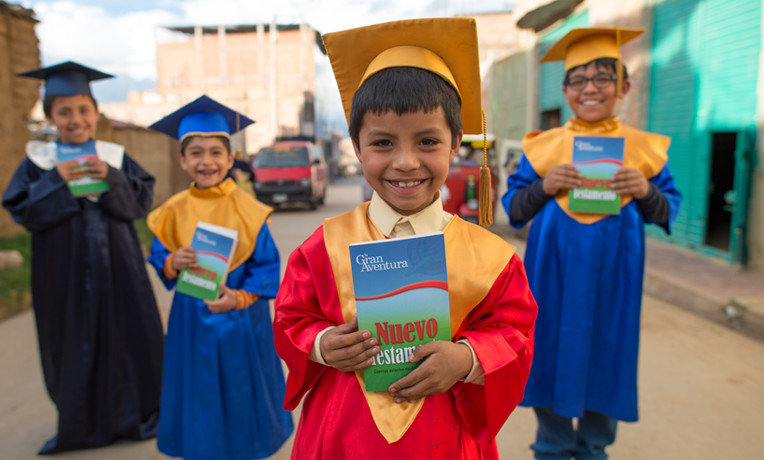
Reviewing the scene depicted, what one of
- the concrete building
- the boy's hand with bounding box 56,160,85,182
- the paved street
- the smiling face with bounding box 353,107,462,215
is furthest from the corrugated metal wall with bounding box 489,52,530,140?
the concrete building

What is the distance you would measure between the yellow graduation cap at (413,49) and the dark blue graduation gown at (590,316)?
1.21 meters

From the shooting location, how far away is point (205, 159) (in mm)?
2389

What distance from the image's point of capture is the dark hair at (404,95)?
4.09ft

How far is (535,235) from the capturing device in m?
2.51

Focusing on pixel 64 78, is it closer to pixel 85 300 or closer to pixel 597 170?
pixel 85 300

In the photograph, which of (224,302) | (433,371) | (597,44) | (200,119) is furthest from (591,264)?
(200,119)

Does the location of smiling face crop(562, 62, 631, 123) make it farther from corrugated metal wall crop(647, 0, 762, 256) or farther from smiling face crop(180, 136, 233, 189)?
corrugated metal wall crop(647, 0, 762, 256)

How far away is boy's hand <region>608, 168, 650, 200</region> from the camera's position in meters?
2.22

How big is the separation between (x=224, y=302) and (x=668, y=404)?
2.79m

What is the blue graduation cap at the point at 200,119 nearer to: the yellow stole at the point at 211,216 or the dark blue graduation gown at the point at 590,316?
the yellow stole at the point at 211,216

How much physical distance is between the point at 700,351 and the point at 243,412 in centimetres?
354

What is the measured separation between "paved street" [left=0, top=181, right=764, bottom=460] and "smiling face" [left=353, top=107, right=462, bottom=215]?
2.11m

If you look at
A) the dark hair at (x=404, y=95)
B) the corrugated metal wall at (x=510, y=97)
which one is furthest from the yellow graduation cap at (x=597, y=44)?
the corrugated metal wall at (x=510, y=97)

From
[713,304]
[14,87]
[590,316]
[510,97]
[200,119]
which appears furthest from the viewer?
[510,97]
